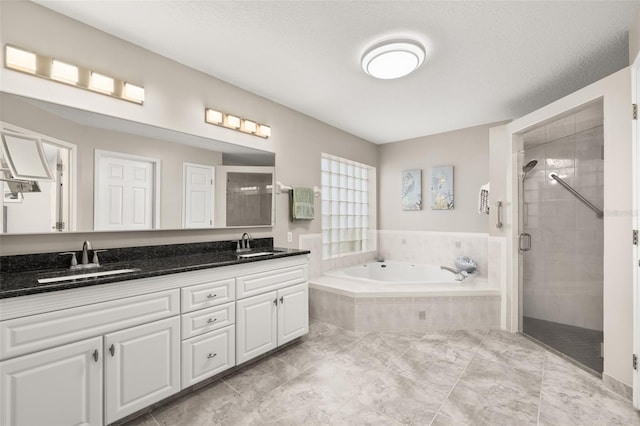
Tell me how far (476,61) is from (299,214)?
215cm

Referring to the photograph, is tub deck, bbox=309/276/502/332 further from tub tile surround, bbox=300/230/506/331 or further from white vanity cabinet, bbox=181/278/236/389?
white vanity cabinet, bbox=181/278/236/389

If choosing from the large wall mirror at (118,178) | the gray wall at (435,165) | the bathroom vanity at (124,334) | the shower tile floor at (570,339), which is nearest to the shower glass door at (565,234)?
the shower tile floor at (570,339)

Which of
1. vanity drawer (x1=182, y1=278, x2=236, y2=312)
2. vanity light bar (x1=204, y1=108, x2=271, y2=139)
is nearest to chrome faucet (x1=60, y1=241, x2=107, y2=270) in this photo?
vanity drawer (x1=182, y1=278, x2=236, y2=312)

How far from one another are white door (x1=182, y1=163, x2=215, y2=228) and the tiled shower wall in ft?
10.3

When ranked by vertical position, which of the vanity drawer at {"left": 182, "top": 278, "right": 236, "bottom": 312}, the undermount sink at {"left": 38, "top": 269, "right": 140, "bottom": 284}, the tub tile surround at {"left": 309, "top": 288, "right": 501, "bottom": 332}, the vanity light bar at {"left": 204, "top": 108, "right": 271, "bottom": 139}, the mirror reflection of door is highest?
the vanity light bar at {"left": 204, "top": 108, "right": 271, "bottom": 139}

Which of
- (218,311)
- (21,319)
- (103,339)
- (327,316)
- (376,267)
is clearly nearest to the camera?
(21,319)

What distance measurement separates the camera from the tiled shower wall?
2.36 metres

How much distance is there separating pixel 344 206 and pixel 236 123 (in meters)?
2.14

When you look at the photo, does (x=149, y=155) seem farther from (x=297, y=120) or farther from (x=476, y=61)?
(x=476, y=61)

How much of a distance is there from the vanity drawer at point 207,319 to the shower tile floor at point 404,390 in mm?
428

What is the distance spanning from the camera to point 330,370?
2.22 m

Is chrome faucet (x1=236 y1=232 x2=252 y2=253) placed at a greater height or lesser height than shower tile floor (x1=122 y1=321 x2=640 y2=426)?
greater

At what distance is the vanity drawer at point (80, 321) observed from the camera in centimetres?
125

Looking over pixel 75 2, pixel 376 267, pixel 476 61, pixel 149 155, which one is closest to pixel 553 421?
pixel 476 61
